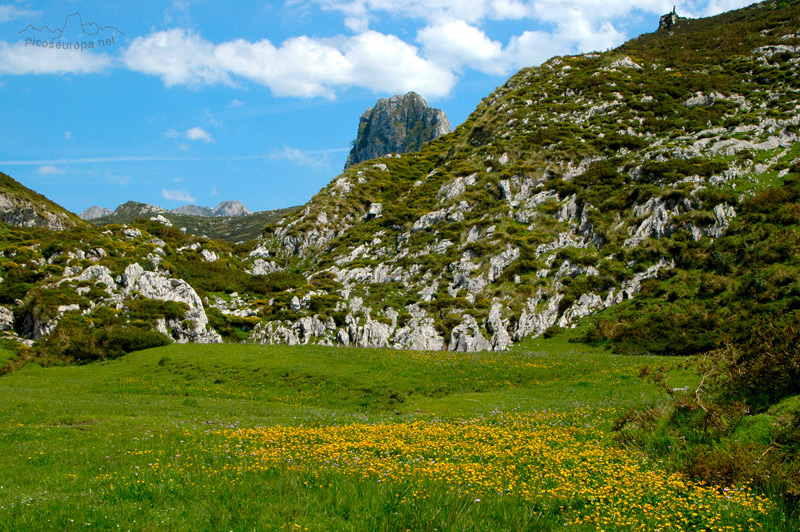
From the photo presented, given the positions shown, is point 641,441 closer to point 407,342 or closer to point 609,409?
point 609,409

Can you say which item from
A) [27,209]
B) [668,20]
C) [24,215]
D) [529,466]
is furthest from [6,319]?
[668,20]

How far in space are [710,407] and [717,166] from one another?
66.5 meters

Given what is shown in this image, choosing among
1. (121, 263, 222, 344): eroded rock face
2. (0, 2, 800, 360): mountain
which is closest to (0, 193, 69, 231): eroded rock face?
(0, 2, 800, 360): mountain

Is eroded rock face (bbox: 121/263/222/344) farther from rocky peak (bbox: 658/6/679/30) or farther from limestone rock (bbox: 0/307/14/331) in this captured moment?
rocky peak (bbox: 658/6/679/30)

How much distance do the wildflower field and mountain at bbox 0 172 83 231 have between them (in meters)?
80.7

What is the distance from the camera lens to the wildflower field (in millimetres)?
7777

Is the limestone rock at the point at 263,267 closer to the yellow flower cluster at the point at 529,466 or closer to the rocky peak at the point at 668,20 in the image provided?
the yellow flower cluster at the point at 529,466

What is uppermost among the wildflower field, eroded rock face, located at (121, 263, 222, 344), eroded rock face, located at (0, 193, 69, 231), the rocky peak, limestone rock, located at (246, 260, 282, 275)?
the rocky peak

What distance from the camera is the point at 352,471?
33.4ft

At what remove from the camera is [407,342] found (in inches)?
2208

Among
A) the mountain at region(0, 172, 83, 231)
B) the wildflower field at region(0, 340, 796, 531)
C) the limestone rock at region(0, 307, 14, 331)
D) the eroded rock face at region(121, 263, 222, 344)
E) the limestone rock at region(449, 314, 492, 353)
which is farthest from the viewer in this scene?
the mountain at region(0, 172, 83, 231)

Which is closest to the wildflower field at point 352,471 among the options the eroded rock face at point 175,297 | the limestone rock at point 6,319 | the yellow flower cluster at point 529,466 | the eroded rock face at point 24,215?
the yellow flower cluster at point 529,466

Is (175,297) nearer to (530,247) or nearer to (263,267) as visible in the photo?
(263,267)

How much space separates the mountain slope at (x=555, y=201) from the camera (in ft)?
187
